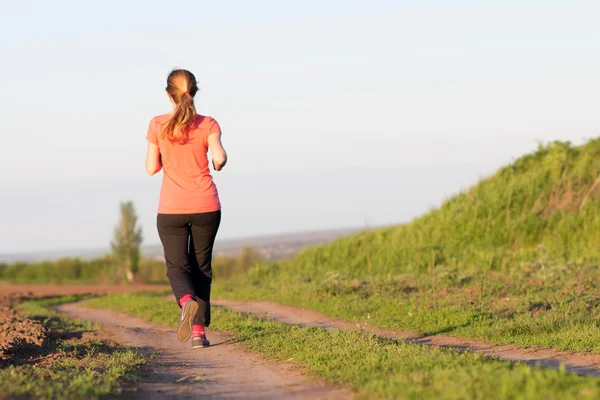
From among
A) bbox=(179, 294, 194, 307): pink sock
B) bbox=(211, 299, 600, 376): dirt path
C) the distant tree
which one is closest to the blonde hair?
bbox=(179, 294, 194, 307): pink sock

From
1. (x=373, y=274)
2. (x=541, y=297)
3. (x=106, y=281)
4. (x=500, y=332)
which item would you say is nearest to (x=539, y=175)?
(x=373, y=274)

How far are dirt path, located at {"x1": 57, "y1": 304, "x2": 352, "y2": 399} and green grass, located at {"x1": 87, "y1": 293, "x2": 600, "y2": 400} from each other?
0.63 ft

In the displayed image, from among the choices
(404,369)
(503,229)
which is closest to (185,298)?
(404,369)

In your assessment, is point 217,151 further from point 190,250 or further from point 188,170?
point 190,250

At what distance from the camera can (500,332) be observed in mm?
→ 8852

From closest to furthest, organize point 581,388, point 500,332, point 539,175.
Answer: point 581,388
point 500,332
point 539,175

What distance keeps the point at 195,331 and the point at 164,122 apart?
2.05 m

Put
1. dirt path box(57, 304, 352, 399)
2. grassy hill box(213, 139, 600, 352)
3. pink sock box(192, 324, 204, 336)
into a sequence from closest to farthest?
dirt path box(57, 304, 352, 399), pink sock box(192, 324, 204, 336), grassy hill box(213, 139, 600, 352)

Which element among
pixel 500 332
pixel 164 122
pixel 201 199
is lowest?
pixel 500 332

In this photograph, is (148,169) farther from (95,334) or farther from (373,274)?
(373,274)

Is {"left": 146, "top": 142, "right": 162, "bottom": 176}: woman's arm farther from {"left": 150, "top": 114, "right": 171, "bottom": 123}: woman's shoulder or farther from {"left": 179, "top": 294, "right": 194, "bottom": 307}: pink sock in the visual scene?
{"left": 179, "top": 294, "right": 194, "bottom": 307}: pink sock

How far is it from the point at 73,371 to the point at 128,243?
32825 millimetres

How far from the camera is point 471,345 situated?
830cm

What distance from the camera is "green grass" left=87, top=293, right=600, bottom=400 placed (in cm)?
423
